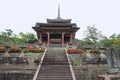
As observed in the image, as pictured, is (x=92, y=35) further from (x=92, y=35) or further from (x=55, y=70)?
(x=55, y=70)

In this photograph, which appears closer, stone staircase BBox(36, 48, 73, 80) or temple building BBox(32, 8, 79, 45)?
stone staircase BBox(36, 48, 73, 80)

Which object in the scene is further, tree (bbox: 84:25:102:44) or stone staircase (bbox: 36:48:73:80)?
tree (bbox: 84:25:102:44)

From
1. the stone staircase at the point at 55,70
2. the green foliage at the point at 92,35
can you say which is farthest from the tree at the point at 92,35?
the stone staircase at the point at 55,70

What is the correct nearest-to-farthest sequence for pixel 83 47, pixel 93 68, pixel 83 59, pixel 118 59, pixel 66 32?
pixel 118 59 < pixel 93 68 < pixel 83 59 < pixel 83 47 < pixel 66 32

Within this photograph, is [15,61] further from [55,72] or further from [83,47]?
[83,47]

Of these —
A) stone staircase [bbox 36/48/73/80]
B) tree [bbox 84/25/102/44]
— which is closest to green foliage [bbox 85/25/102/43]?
tree [bbox 84/25/102/44]

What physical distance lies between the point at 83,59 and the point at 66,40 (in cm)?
2063

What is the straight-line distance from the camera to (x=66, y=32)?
5025 cm

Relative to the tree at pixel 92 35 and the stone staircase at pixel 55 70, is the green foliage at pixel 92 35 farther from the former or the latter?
the stone staircase at pixel 55 70

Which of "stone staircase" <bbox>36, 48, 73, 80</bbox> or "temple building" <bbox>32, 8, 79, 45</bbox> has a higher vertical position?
"temple building" <bbox>32, 8, 79, 45</bbox>

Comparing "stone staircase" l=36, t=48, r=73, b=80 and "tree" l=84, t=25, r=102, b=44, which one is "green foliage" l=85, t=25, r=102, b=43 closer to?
"tree" l=84, t=25, r=102, b=44

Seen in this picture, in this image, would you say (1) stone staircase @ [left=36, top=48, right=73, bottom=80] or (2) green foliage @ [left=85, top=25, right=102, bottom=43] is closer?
(1) stone staircase @ [left=36, top=48, right=73, bottom=80]

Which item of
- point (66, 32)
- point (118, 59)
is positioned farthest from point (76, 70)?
point (66, 32)

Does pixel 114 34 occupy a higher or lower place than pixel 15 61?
higher
